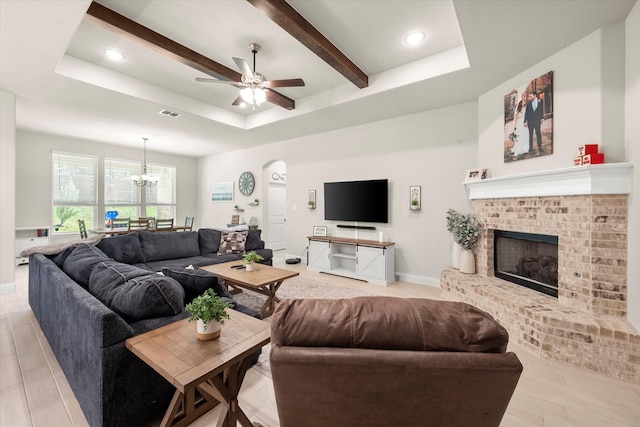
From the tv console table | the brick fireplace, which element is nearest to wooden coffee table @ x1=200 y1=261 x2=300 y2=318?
the tv console table

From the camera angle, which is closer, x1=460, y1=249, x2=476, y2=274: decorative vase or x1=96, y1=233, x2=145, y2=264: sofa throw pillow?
x1=460, y1=249, x2=476, y2=274: decorative vase

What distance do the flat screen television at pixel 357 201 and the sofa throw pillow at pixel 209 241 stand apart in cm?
207

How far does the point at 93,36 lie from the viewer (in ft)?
9.64

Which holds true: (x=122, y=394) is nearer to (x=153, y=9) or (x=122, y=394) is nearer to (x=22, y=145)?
(x=153, y=9)

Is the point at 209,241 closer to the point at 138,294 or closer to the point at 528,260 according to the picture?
the point at 138,294

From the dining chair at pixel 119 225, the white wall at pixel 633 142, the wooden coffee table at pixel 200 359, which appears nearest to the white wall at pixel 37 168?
the dining chair at pixel 119 225

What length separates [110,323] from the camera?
135 centimetres

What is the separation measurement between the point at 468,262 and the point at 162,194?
788cm

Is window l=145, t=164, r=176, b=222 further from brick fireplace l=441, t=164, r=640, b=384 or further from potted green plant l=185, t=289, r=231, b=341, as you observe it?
brick fireplace l=441, t=164, r=640, b=384

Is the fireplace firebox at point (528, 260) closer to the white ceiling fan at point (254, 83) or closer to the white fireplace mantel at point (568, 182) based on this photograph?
the white fireplace mantel at point (568, 182)

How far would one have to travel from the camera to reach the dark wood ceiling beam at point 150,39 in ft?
8.22

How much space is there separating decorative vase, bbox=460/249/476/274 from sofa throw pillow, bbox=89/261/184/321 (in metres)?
3.32

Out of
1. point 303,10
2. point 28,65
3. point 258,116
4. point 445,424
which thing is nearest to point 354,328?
point 445,424

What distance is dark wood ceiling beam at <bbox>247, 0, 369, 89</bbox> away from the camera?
2.34 m
